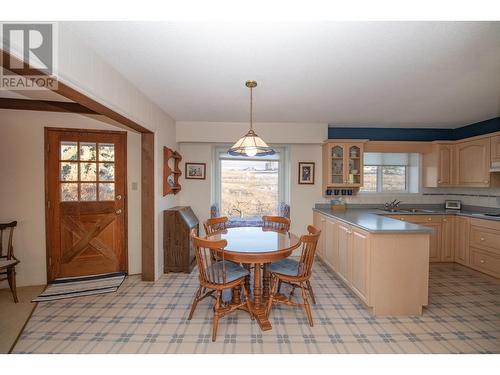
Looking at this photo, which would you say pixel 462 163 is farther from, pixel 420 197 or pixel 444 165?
pixel 420 197

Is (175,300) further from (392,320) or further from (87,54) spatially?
(87,54)

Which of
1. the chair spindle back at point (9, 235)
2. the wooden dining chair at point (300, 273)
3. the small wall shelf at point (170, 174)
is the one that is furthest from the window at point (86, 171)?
the wooden dining chair at point (300, 273)

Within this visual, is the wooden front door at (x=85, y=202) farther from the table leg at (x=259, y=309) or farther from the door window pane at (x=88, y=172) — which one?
the table leg at (x=259, y=309)

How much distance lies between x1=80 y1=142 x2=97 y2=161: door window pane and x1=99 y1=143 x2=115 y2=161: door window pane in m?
0.07

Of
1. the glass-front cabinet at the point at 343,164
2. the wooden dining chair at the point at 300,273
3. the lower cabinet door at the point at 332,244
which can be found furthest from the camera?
the glass-front cabinet at the point at 343,164

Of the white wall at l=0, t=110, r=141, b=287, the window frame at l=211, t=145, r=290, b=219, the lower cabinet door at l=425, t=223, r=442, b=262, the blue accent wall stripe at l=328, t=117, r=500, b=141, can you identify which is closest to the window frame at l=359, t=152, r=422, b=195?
the blue accent wall stripe at l=328, t=117, r=500, b=141

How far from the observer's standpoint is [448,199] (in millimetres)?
4070

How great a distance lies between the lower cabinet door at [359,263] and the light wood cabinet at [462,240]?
2.31 m

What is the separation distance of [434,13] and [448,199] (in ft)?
14.5

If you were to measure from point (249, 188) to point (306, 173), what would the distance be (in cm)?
120

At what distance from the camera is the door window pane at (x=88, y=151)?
290 centimetres

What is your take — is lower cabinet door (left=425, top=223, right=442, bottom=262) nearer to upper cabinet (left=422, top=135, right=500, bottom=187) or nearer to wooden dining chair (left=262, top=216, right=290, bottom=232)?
upper cabinet (left=422, top=135, right=500, bottom=187)

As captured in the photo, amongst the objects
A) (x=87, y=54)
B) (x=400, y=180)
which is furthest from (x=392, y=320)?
(x=87, y=54)

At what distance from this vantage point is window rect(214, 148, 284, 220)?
4434 millimetres
